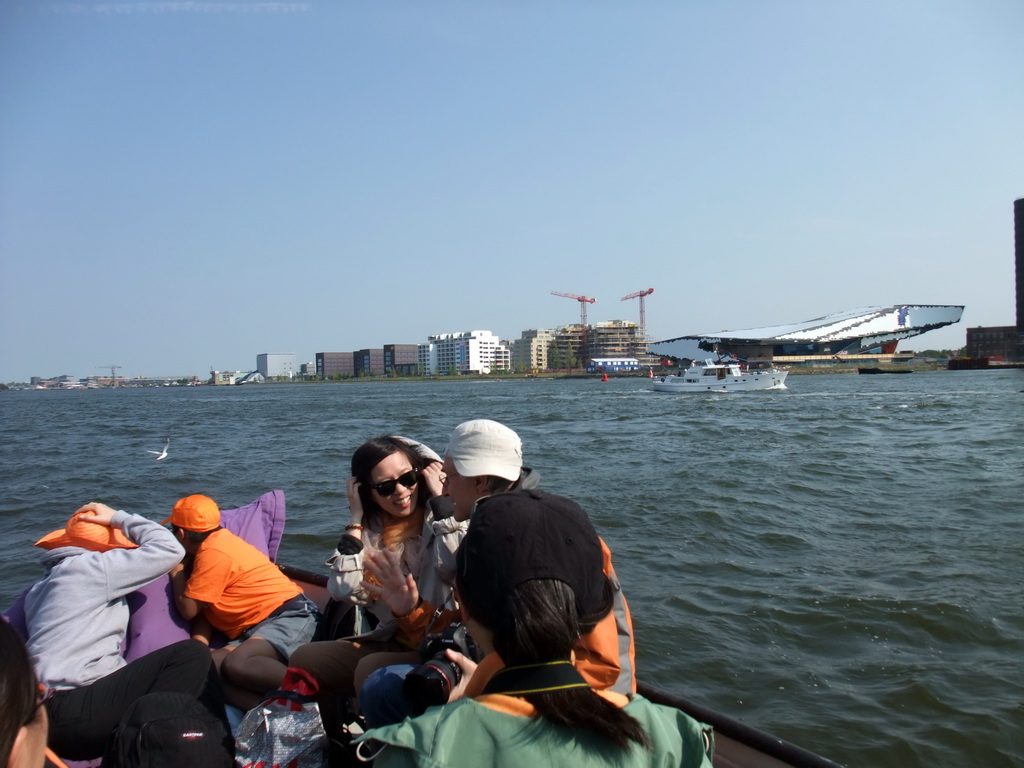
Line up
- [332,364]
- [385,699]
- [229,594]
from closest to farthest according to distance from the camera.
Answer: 1. [385,699]
2. [229,594]
3. [332,364]

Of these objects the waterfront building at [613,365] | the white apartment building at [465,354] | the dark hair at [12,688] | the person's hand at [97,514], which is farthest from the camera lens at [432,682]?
the white apartment building at [465,354]

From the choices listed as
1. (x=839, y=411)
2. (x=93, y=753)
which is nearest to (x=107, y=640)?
(x=93, y=753)

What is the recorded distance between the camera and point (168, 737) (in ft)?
5.96

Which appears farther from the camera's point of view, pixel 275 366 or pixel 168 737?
pixel 275 366

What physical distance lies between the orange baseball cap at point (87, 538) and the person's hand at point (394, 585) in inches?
40.6

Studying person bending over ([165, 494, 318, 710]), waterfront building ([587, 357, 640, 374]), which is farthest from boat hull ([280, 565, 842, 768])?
waterfront building ([587, 357, 640, 374])

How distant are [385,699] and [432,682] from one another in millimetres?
261

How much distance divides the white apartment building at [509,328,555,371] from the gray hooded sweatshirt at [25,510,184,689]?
482 feet

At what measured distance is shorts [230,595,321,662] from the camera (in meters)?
2.79

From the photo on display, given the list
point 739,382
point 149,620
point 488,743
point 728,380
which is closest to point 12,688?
point 488,743

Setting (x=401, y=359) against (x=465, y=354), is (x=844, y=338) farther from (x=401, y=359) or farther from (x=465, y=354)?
(x=401, y=359)

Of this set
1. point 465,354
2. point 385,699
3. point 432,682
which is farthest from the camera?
point 465,354

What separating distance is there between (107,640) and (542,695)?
6.64 feet

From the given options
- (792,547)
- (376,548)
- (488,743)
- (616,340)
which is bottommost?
(792,547)
